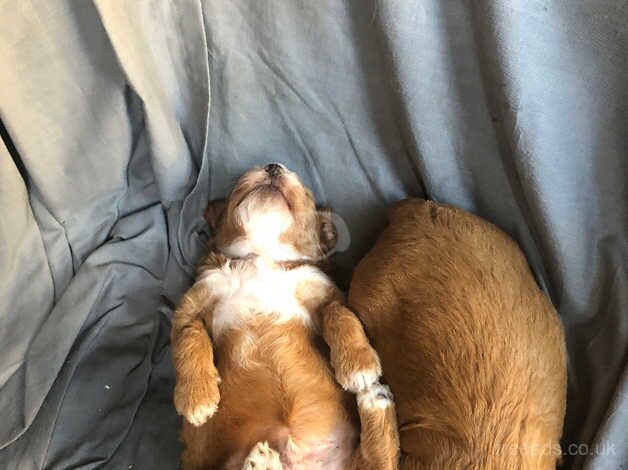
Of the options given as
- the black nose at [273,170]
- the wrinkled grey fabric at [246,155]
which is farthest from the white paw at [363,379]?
the black nose at [273,170]

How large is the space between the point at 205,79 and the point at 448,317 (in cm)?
83

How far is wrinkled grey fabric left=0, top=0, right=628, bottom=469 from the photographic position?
1338 millimetres

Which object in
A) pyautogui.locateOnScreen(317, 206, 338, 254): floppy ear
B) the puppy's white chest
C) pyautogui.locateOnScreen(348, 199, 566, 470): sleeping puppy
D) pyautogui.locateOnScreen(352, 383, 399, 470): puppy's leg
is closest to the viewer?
pyautogui.locateOnScreen(348, 199, 566, 470): sleeping puppy

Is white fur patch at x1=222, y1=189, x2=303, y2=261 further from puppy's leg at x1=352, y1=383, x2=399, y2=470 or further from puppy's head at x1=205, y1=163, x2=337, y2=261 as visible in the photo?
puppy's leg at x1=352, y1=383, x2=399, y2=470

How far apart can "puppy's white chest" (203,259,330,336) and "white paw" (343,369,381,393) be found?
8.7 inches

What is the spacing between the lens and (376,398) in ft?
4.72

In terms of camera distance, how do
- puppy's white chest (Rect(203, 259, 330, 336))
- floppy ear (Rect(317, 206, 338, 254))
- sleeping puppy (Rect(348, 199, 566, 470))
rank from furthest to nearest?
floppy ear (Rect(317, 206, 338, 254)) < puppy's white chest (Rect(203, 259, 330, 336)) < sleeping puppy (Rect(348, 199, 566, 470))

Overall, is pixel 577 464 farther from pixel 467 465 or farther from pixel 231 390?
pixel 231 390

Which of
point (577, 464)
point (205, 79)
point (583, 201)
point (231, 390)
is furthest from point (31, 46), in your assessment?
point (577, 464)

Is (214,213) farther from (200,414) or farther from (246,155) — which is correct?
(200,414)

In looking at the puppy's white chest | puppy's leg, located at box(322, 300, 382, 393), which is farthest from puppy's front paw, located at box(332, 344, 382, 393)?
the puppy's white chest

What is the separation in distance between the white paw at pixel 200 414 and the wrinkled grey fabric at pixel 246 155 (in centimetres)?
27

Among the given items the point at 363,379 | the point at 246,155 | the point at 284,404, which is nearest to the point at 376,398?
the point at 363,379

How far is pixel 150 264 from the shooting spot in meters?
1.81
